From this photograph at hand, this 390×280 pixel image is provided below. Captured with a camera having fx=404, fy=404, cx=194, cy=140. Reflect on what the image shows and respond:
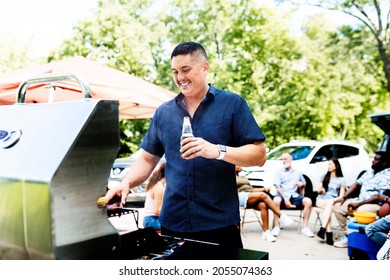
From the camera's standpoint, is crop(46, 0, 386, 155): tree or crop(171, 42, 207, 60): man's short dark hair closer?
crop(171, 42, 207, 60): man's short dark hair

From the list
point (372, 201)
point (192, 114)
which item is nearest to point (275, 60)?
point (372, 201)

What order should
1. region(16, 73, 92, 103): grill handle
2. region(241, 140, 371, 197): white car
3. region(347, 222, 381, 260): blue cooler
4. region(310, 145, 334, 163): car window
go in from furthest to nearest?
region(310, 145, 334, 163): car window → region(241, 140, 371, 197): white car → region(347, 222, 381, 260): blue cooler → region(16, 73, 92, 103): grill handle

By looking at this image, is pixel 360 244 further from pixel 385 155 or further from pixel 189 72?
pixel 189 72

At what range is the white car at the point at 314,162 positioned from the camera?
8.17 metres

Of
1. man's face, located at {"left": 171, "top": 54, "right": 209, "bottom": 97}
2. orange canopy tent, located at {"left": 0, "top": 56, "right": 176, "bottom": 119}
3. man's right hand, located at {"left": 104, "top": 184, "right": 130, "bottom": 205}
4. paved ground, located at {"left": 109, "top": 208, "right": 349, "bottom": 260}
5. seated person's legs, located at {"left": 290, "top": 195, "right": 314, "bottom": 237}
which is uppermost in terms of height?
orange canopy tent, located at {"left": 0, "top": 56, "right": 176, "bottom": 119}

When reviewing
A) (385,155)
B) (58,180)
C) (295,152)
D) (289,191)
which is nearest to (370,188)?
(385,155)

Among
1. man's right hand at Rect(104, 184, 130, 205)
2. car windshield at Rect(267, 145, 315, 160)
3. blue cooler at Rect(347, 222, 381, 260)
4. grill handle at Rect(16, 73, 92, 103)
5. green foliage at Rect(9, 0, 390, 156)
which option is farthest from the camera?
green foliage at Rect(9, 0, 390, 156)

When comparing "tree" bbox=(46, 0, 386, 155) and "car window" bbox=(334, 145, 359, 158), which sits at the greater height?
"tree" bbox=(46, 0, 386, 155)

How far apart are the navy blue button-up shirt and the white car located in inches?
254

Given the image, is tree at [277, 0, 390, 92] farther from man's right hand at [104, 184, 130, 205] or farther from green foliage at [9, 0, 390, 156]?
man's right hand at [104, 184, 130, 205]

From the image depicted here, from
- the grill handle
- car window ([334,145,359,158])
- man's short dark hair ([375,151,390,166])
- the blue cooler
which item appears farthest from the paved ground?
car window ([334,145,359,158])

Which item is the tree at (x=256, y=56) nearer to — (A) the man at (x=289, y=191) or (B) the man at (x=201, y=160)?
(A) the man at (x=289, y=191)

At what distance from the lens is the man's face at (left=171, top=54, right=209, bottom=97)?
145 centimetres
